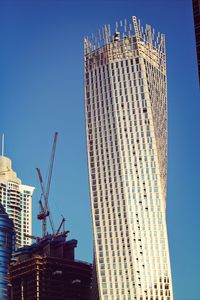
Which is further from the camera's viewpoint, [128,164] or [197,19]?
[128,164]

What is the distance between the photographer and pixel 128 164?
173 metres

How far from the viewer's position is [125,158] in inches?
6806

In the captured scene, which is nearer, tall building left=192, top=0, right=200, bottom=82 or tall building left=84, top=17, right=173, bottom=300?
tall building left=192, top=0, right=200, bottom=82

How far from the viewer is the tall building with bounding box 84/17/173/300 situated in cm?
16612

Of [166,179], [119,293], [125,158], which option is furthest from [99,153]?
[119,293]

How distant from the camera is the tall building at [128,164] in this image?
16612 centimetres

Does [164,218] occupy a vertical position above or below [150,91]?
below

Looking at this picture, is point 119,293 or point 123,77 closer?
point 119,293

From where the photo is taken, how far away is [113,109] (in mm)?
175500

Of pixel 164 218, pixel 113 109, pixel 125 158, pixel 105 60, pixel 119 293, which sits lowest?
pixel 119 293

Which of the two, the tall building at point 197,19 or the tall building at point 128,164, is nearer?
the tall building at point 197,19

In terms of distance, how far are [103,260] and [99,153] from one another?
25.1m

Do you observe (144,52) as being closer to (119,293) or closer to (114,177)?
(114,177)

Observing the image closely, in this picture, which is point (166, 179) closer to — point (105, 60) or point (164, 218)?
point (164, 218)
